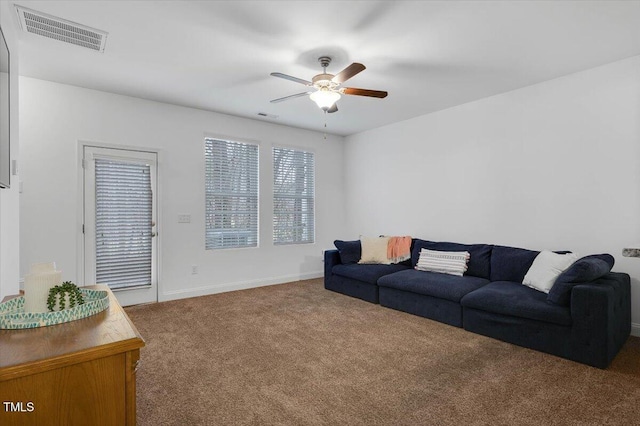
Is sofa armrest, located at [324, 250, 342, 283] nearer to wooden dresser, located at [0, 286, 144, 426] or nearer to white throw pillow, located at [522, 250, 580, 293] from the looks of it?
white throw pillow, located at [522, 250, 580, 293]

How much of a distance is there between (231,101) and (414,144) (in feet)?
9.34

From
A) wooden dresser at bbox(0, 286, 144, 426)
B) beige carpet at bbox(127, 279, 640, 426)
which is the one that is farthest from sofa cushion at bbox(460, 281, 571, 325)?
wooden dresser at bbox(0, 286, 144, 426)

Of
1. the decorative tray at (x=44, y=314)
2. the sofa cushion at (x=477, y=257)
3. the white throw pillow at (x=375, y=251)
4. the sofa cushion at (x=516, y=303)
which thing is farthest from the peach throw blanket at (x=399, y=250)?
the decorative tray at (x=44, y=314)

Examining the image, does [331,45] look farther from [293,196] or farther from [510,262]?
[293,196]

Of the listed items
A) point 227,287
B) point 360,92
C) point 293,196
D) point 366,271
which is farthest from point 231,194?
point 360,92

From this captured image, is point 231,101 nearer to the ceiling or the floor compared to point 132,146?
nearer to the ceiling

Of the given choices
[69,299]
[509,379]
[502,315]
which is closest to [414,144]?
[502,315]

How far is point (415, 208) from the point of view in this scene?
5211 millimetres

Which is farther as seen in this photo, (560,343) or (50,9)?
(560,343)

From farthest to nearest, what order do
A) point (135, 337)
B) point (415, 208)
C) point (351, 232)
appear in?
point (351, 232) → point (415, 208) → point (135, 337)

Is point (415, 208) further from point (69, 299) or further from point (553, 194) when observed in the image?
point (69, 299)

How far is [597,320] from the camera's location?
254cm

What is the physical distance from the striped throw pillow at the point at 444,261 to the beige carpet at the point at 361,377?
0.84 meters

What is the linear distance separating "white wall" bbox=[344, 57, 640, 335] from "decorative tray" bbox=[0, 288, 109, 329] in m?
4.27
